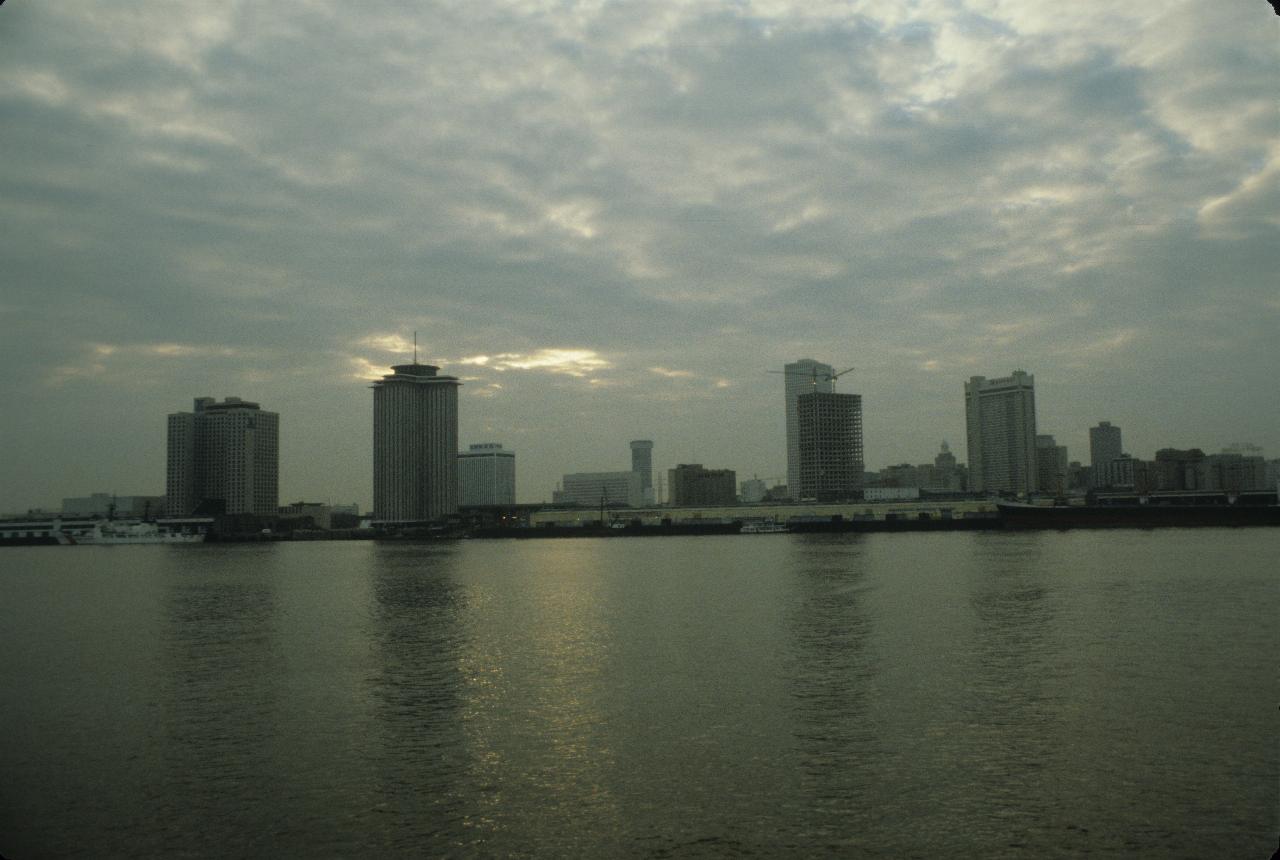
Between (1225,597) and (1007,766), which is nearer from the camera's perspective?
(1007,766)

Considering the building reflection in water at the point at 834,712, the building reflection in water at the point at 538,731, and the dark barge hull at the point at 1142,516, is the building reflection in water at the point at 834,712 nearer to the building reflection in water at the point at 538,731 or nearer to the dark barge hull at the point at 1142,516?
the building reflection in water at the point at 538,731

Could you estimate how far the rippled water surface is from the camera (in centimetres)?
1684

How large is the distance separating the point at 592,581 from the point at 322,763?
168ft

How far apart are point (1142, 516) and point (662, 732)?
6534 inches

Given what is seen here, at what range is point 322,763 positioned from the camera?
69.3 ft

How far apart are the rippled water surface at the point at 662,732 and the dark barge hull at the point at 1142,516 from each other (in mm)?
129361

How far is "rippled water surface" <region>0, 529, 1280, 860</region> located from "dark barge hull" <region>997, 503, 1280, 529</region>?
129361 millimetres

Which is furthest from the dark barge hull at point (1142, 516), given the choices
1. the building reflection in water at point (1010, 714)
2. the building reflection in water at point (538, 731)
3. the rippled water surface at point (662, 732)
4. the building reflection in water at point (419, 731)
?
the building reflection in water at point (419, 731)

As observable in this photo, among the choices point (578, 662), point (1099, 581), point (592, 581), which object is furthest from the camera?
point (592, 581)

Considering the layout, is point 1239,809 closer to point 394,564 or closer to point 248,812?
point 248,812

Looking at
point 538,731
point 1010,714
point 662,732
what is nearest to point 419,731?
point 538,731

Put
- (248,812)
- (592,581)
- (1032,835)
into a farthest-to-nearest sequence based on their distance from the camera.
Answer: (592,581)
(248,812)
(1032,835)

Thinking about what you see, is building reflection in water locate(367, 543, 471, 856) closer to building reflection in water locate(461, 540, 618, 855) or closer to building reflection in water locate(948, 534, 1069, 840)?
building reflection in water locate(461, 540, 618, 855)

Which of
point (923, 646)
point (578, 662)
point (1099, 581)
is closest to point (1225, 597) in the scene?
point (1099, 581)
